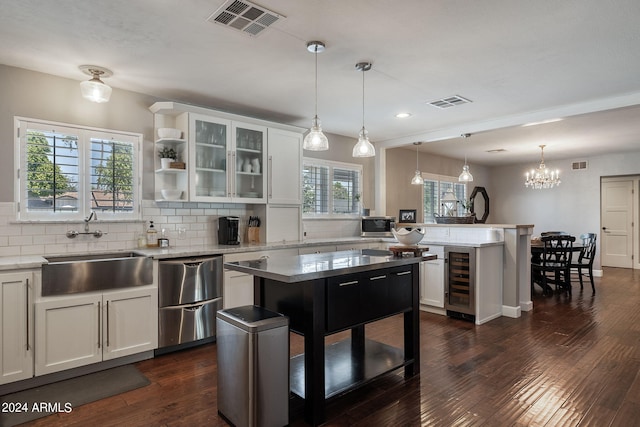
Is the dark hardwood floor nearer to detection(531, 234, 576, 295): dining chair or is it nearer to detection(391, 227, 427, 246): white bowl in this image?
detection(391, 227, 427, 246): white bowl

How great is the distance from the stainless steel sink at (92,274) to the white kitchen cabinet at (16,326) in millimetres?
127

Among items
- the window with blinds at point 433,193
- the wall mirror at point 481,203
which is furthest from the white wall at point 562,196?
the window with blinds at point 433,193

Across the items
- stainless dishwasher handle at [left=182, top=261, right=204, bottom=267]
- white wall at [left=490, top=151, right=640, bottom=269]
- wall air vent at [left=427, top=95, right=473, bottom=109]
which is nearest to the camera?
stainless dishwasher handle at [left=182, top=261, right=204, bottom=267]

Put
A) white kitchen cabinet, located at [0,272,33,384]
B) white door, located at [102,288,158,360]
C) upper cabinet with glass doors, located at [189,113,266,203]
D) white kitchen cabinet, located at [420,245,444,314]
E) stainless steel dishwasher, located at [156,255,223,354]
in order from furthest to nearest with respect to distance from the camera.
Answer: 1. white kitchen cabinet, located at [420,245,444,314]
2. upper cabinet with glass doors, located at [189,113,266,203]
3. stainless steel dishwasher, located at [156,255,223,354]
4. white door, located at [102,288,158,360]
5. white kitchen cabinet, located at [0,272,33,384]

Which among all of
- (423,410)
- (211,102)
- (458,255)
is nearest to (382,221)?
(458,255)

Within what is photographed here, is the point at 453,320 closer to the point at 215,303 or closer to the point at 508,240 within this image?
the point at 508,240

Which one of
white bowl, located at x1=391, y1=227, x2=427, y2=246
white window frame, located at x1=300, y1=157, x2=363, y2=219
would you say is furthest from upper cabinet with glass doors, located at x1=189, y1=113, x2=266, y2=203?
white bowl, located at x1=391, y1=227, x2=427, y2=246

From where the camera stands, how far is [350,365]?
111 inches

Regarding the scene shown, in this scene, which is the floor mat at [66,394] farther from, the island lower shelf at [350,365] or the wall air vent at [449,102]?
the wall air vent at [449,102]

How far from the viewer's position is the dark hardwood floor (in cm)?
232

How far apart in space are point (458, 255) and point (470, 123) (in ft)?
6.42

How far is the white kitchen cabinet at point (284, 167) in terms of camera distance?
459 cm

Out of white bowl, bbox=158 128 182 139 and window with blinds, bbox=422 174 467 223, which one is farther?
window with blinds, bbox=422 174 467 223

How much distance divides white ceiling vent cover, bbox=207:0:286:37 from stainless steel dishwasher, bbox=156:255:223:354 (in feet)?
6.75
